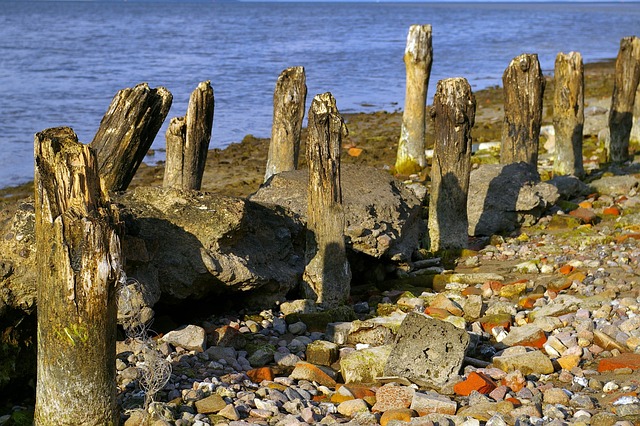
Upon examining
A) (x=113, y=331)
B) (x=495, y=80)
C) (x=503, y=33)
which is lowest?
(x=113, y=331)

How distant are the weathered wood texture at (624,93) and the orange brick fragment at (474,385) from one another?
487 inches

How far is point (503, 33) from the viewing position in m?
77.0

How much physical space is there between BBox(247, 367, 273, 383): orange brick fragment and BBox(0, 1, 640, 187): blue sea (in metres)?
12.5

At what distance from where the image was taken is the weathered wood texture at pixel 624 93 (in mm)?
18578

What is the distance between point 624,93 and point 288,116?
7946 mm

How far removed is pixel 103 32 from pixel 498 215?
6052 centimetres

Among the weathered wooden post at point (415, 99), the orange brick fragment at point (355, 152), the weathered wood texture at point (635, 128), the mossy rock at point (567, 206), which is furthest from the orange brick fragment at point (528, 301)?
the weathered wood texture at point (635, 128)

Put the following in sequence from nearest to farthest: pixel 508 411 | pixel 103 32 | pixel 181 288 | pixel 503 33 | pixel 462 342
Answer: pixel 508 411
pixel 462 342
pixel 181 288
pixel 103 32
pixel 503 33

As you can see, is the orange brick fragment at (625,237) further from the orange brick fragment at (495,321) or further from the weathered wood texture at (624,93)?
the weathered wood texture at (624,93)

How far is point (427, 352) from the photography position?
7.95 meters

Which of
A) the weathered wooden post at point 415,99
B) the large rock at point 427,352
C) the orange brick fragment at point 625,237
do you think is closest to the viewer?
the large rock at point 427,352

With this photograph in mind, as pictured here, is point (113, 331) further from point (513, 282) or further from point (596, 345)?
point (513, 282)

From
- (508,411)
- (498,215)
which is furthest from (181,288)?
(498,215)

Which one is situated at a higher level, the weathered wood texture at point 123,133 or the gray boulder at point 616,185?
the weathered wood texture at point 123,133
